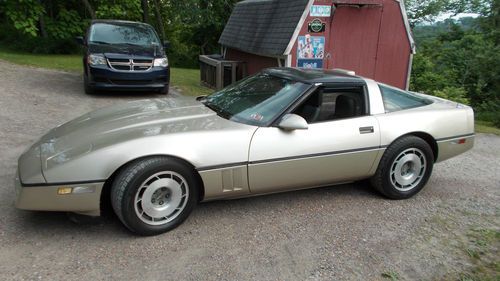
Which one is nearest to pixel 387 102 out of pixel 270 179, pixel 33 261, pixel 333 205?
pixel 333 205

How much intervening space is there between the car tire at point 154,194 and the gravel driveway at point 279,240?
14cm

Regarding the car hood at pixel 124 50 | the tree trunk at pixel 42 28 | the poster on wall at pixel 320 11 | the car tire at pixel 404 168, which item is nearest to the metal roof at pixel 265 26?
the poster on wall at pixel 320 11

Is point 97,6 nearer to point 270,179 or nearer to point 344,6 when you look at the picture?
point 344,6

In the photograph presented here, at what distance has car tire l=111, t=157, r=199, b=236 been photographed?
3.16 meters

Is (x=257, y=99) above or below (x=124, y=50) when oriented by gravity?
below

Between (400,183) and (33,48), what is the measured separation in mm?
18922

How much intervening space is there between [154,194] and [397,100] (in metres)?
2.72

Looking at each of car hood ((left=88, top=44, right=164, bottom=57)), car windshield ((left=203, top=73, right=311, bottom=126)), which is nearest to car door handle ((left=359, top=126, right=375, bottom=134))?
car windshield ((left=203, top=73, right=311, bottom=126))

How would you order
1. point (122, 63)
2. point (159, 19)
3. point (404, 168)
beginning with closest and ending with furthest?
point (404, 168) → point (122, 63) → point (159, 19)

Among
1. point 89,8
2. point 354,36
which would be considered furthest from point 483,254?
point 89,8

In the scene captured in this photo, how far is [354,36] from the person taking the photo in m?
9.61

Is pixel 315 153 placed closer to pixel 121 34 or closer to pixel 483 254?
pixel 483 254

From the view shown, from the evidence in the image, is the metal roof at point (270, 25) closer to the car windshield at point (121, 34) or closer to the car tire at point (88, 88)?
the car windshield at point (121, 34)

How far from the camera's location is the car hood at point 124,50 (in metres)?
8.83
